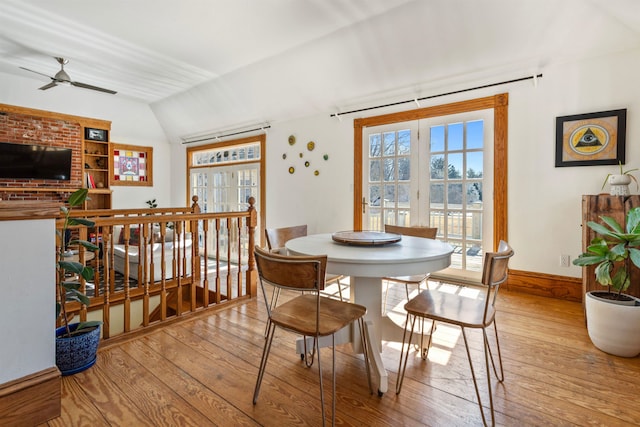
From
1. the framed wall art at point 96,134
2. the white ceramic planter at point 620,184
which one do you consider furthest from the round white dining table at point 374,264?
the framed wall art at point 96,134

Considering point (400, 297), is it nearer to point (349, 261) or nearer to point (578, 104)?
point (349, 261)

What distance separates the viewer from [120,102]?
6.07 m

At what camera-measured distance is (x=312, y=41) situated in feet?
11.9

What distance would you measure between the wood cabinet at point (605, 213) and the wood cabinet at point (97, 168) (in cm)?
690

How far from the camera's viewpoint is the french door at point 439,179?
356 cm

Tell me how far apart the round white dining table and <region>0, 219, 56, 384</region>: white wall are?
45.9 inches

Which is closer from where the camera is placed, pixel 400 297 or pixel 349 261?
pixel 349 261

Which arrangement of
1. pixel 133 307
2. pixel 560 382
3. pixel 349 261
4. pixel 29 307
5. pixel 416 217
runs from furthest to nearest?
pixel 416 217, pixel 133 307, pixel 560 382, pixel 349 261, pixel 29 307

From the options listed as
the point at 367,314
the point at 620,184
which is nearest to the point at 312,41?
the point at 367,314

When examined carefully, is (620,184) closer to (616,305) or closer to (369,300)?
(616,305)

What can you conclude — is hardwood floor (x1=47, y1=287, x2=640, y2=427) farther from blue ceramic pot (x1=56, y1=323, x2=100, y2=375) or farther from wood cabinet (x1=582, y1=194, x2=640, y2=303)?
wood cabinet (x1=582, y1=194, x2=640, y2=303)

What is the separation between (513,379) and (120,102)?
7.11 meters

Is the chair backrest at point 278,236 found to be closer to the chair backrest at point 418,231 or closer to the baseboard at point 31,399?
the chair backrest at point 418,231

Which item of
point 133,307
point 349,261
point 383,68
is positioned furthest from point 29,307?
point 383,68
